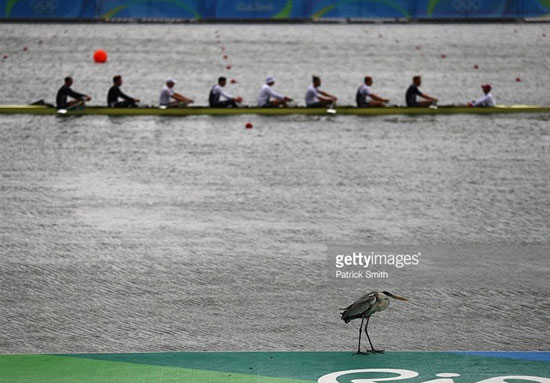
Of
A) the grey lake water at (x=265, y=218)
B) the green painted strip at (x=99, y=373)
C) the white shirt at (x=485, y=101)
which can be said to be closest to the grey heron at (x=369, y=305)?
the grey lake water at (x=265, y=218)

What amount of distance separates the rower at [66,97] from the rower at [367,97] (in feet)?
24.1

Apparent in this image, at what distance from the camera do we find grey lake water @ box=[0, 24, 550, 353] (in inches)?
675

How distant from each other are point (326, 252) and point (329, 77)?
20034 mm

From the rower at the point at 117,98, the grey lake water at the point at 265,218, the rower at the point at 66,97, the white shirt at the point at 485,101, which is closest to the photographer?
the grey lake water at the point at 265,218

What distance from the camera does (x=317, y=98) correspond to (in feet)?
112

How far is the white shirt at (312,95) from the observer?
3412cm

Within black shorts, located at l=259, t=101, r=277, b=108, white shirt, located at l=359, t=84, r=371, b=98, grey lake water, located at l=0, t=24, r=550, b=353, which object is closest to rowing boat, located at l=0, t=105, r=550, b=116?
black shorts, located at l=259, t=101, r=277, b=108

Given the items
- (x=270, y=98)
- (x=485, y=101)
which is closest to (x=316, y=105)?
(x=270, y=98)

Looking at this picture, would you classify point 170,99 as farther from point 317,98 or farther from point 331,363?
point 331,363

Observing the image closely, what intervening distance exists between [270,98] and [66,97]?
218 inches

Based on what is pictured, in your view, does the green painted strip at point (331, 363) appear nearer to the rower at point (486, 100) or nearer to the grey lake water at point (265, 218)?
the grey lake water at point (265, 218)

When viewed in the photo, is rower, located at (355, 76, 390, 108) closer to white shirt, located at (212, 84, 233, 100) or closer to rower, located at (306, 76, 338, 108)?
rower, located at (306, 76, 338, 108)

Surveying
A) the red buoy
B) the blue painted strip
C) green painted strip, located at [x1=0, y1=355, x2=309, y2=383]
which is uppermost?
the red buoy

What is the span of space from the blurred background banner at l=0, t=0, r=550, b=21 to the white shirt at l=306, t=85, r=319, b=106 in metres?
20.2
